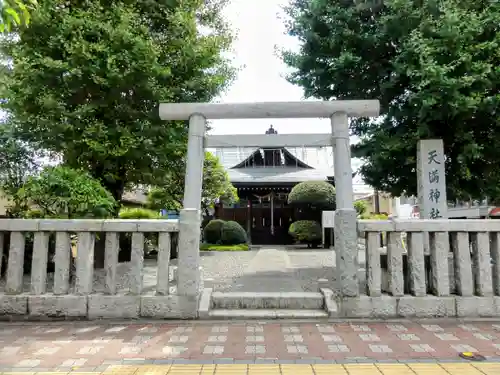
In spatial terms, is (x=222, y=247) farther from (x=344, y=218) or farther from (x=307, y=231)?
(x=344, y=218)

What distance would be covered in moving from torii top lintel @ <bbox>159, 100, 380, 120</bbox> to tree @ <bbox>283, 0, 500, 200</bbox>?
5.13ft

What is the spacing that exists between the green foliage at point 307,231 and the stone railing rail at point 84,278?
1298 cm

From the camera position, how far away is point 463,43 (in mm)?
6770

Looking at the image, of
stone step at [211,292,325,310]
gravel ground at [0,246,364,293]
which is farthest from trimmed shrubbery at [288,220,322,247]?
stone step at [211,292,325,310]

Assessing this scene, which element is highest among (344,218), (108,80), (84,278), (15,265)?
(108,80)

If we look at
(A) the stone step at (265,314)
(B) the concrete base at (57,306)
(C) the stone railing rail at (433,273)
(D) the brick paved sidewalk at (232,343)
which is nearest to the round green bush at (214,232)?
(A) the stone step at (265,314)

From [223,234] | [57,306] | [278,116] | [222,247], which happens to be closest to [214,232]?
[223,234]

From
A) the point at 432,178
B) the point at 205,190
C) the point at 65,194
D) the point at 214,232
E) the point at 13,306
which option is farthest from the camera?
the point at 214,232

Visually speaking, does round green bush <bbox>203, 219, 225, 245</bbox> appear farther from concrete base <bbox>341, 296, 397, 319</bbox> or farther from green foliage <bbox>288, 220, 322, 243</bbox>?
concrete base <bbox>341, 296, 397, 319</bbox>

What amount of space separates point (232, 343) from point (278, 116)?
3.76 metres

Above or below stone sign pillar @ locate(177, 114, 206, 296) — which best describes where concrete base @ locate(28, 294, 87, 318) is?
below

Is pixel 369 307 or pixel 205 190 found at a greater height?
pixel 205 190

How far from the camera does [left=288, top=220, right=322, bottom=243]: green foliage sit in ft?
59.8

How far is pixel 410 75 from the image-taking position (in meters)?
6.94
